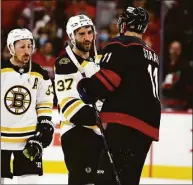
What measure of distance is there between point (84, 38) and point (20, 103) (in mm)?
579

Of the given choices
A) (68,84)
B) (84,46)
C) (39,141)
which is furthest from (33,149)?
(84,46)

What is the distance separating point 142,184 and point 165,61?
6.12 ft

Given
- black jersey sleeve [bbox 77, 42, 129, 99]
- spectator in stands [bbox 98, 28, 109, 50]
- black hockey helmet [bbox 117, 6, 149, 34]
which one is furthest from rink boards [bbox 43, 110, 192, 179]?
black jersey sleeve [bbox 77, 42, 129, 99]

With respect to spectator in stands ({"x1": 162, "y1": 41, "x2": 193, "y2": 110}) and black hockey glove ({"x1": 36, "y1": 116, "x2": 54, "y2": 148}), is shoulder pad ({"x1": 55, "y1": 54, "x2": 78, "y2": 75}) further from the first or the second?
spectator in stands ({"x1": 162, "y1": 41, "x2": 193, "y2": 110})

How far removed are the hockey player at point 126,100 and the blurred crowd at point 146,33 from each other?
4.27m

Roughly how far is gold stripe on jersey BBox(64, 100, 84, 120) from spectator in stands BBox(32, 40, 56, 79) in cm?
430

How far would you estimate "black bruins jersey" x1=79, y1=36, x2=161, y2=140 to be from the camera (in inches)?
138

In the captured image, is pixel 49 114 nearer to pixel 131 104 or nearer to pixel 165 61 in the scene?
pixel 131 104

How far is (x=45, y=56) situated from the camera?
8.81 m

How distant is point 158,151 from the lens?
297 inches

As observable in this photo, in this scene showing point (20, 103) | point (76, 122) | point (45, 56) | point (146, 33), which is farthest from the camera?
point (45, 56)

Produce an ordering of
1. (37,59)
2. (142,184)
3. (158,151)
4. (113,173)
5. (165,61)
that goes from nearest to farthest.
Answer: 1. (113,173)
2. (142,184)
3. (158,151)
4. (165,61)
5. (37,59)

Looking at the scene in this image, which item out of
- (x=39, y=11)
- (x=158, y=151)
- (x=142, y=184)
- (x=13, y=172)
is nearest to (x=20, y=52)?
(x=13, y=172)

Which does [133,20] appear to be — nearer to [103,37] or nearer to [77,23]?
[77,23]
